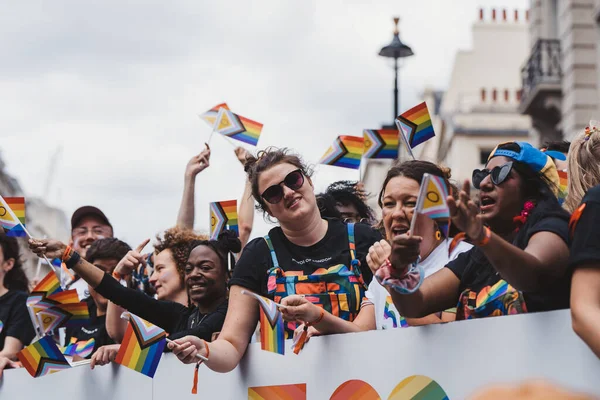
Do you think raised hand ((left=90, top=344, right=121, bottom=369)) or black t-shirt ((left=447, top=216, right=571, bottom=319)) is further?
raised hand ((left=90, top=344, right=121, bottom=369))

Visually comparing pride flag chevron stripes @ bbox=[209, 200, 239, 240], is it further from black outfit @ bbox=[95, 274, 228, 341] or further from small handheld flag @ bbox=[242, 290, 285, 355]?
small handheld flag @ bbox=[242, 290, 285, 355]

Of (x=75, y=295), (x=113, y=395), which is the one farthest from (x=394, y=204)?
(x=75, y=295)

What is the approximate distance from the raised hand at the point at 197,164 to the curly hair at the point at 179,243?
475mm

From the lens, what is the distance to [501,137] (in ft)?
143

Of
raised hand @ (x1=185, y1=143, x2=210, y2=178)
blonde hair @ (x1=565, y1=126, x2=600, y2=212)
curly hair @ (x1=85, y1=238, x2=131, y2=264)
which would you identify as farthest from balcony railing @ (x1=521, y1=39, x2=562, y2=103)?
blonde hair @ (x1=565, y1=126, x2=600, y2=212)

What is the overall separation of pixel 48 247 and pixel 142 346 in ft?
4.11

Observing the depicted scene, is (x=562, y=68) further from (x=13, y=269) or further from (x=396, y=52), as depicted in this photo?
(x=13, y=269)

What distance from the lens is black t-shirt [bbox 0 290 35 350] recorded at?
618 cm

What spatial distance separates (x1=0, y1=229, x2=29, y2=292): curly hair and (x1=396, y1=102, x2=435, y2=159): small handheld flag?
303 centimetres

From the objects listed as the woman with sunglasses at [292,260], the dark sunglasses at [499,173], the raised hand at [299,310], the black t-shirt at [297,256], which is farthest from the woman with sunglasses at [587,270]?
the black t-shirt at [297,256]

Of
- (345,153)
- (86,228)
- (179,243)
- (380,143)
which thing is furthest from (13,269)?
(380,143)

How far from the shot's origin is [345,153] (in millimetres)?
6488

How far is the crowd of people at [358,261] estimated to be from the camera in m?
3.24

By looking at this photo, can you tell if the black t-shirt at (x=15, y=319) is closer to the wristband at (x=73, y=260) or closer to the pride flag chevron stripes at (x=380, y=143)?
the wristband at (x=73, y=260)
